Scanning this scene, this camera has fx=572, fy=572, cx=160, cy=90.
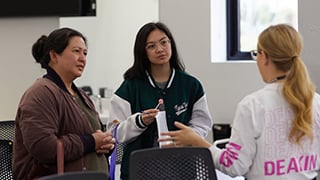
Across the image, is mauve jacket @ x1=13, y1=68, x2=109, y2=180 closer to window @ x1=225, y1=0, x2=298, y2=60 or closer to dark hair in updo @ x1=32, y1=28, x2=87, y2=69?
dark hair in updo @ x1=32, y1=28, x2=87, y2=69

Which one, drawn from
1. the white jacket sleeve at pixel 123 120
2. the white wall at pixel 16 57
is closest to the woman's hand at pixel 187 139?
the white jacket sleeve at pixel 123 120

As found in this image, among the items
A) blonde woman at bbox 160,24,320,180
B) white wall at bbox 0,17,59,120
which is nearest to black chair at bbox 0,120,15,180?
blonde woman at bbox 160,24,320,180

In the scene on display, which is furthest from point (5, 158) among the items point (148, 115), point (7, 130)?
point (148, 115)

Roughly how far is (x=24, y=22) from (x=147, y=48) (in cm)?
208

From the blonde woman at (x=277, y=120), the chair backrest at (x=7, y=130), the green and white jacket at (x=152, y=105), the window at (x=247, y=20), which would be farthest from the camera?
the window at (x=247, y=20)

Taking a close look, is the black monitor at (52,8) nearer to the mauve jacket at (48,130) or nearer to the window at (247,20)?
the window at (247,20)

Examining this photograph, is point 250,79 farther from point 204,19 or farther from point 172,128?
point 172,128

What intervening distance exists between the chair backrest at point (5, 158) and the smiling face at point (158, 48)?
0.83 meters

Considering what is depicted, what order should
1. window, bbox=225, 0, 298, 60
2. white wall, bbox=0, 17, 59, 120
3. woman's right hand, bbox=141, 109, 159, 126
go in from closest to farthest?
woman's right hand, bbox=141, 109, 159, 126
white wall, bbox=0, 17, 59, 120
window, bbox=225, 0, 298, 60

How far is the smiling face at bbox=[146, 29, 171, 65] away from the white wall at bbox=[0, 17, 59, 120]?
190cm

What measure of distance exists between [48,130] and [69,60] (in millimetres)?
357

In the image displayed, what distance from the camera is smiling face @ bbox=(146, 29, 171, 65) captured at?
9.26 ft

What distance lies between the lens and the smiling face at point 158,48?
2.82 m

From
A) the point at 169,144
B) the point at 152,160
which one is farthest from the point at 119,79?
the point at 152,160
